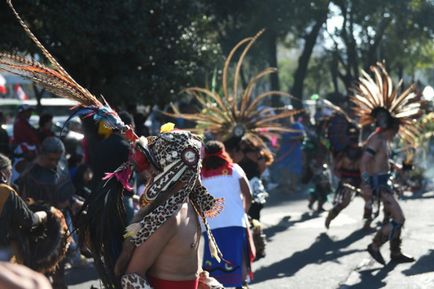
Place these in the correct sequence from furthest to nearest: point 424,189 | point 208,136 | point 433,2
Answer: point 433,2
point 424,189
point 208,136

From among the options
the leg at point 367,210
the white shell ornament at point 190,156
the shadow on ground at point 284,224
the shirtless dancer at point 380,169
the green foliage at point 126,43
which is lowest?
the shadow on ground at point 284,224

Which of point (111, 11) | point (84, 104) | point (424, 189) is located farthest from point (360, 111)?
point (424, 189)

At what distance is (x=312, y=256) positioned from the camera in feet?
32.3

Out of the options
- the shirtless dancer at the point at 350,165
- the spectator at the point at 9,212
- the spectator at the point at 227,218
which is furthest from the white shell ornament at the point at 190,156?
the shirtless dancer at the point at 350,165

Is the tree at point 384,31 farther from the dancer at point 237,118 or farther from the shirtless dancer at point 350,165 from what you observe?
the dancer at point 237,118

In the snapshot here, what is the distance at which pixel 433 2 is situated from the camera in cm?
2833

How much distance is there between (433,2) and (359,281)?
21.9 meters

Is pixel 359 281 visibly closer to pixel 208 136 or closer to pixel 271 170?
pixel 208 136

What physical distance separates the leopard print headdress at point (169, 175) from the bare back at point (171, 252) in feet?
0.17

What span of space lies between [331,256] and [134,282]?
6.46 meters

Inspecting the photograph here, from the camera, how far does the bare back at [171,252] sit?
12.2 ft

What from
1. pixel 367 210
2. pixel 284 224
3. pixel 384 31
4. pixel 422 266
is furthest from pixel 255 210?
pixel 384 31

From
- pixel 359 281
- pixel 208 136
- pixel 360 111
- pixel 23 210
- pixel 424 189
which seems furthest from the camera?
pixel 424 189

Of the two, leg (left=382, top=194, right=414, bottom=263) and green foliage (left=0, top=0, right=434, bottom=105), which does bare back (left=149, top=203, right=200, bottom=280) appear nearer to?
leg (left=382, top=194, right=414, bottom=263)
